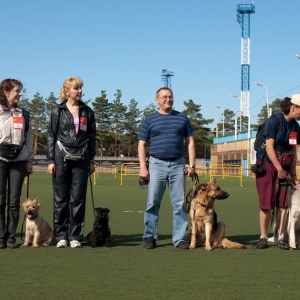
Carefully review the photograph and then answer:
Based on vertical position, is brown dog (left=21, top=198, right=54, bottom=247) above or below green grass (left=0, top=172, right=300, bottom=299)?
above

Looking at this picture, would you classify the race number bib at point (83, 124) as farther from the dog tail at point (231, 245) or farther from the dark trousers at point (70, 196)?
the dog tail at point (231, 245)

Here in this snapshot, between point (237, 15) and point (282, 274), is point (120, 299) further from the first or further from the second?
point (237, 15)

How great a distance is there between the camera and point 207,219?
290 inches

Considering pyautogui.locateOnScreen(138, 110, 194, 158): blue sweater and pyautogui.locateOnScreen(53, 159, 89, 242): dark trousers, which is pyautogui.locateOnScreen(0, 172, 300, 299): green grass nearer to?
pyautogui.locateOnScreen(53, 159, 89, 242): dark trousers

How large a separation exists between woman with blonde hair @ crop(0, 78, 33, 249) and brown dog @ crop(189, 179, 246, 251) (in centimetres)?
210

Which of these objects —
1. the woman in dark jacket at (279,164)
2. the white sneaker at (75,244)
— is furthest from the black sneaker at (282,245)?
the white sneaker at (75,244)

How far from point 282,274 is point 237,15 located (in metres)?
72.7

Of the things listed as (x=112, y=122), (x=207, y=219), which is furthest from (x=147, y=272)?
(x=112, y=122)

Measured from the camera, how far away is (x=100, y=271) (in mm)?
5734

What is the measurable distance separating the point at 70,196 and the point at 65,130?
0.83 metres

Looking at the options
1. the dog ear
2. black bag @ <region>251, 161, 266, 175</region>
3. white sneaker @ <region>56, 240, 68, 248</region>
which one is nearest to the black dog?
white sneaker @ <region>56, 240, 68, 248</region>

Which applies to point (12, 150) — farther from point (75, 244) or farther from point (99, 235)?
point (99, 235)

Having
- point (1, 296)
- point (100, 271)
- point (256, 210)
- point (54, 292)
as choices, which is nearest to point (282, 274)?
point (100, 271)

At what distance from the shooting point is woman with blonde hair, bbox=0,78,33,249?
7.12m
